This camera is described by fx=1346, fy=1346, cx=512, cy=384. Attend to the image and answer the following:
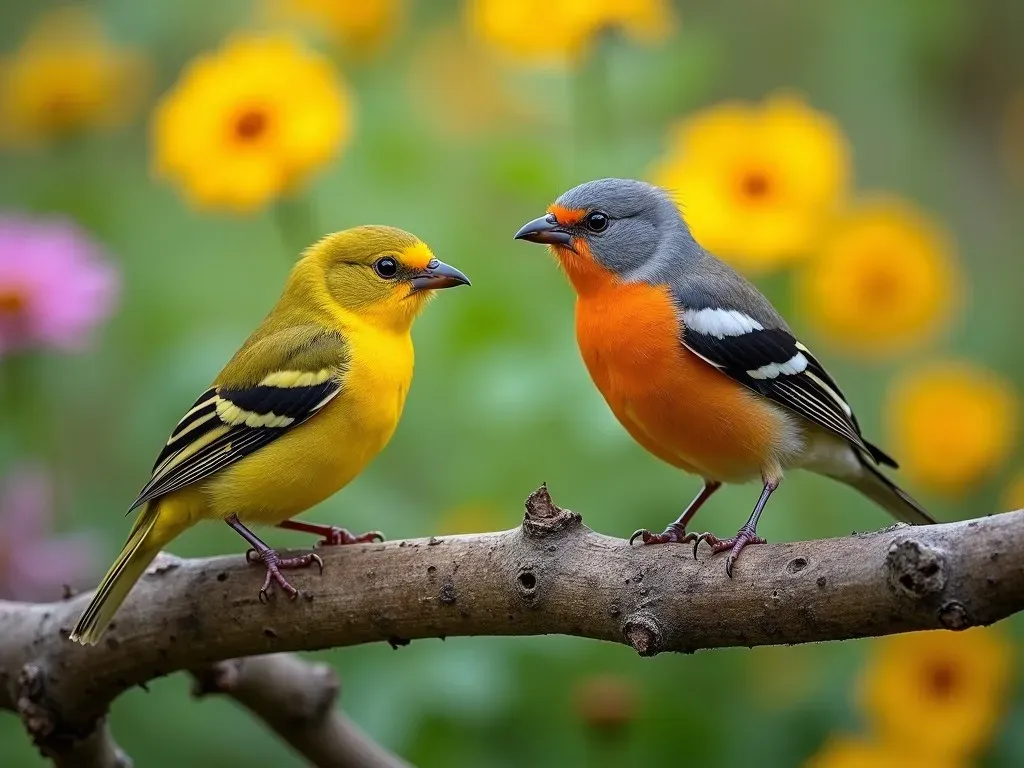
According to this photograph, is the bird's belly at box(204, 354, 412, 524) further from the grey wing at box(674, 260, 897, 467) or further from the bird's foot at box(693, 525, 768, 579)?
the bird's foot at box(693, 525, 768, 579)

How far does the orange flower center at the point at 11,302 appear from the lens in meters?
4.05

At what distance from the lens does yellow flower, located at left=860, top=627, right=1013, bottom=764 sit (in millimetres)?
3707

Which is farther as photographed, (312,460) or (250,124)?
(250,124)

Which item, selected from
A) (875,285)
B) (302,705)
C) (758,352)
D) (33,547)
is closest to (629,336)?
(758,352)

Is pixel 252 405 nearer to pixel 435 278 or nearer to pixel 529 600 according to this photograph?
pixel 435 278

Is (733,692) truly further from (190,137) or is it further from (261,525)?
(190,137)

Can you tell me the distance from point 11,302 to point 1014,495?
307 cm

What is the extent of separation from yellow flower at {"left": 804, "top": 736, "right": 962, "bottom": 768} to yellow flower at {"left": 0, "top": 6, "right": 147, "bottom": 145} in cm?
330

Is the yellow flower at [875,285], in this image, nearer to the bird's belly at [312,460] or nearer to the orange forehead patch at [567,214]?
the orange forehead patch at [567,214]

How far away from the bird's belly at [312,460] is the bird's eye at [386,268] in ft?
1.29

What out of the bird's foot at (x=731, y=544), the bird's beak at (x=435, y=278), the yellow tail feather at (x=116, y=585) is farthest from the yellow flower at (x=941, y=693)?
the yellow tail feather at (x=116, y=585)

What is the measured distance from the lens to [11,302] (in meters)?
4.05

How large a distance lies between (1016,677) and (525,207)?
7.53 ft

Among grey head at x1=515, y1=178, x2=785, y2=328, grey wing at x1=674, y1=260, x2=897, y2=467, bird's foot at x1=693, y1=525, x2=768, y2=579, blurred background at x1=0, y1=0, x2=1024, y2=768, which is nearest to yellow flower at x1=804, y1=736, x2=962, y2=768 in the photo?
blurred background at x1=0, y1=0, x2=1024, y2=768
